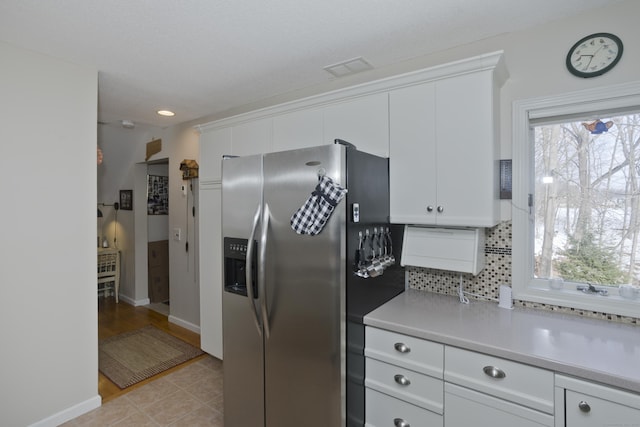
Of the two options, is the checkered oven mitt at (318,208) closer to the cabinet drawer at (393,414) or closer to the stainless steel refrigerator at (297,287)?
the stainless steel refrigerator at (297,287)

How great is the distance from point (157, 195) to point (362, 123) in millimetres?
3889

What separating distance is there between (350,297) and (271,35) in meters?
1.54

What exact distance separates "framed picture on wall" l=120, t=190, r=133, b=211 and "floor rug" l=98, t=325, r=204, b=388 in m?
1.81

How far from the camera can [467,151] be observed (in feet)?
5.68

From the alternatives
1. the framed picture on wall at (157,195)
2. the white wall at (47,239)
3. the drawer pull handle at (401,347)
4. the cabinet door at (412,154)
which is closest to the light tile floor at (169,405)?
the white wall at (47,239)

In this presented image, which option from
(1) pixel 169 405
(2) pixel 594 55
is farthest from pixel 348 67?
(1) pixel 169 405

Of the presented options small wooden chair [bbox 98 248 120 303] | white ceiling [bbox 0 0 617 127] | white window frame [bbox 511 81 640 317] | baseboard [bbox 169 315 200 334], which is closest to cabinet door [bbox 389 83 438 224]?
white ceiling [bbox 0 0 617 127]

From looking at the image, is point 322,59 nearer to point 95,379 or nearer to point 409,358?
point 409,358

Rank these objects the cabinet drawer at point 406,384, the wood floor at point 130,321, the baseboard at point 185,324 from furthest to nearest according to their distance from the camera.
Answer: the baseboard at point 185,324 < the wood floor at point 130,321 < the cabinet drawer at point 406,384

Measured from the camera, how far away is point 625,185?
1693 mm

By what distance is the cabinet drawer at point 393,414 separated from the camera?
5.01 ft

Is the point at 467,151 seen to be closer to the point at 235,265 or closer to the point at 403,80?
the point at 403,80

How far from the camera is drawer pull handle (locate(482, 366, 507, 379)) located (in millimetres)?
1346

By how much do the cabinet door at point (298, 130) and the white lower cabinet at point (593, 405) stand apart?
1794 millimetres
